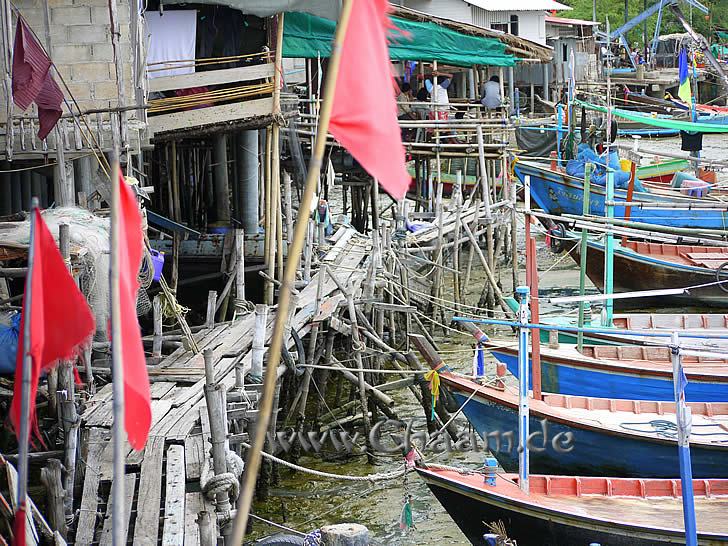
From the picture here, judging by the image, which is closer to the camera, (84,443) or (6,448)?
(84,443)

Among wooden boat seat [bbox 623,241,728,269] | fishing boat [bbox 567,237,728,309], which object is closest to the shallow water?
fishing boat [bbox 567,237,728,309]

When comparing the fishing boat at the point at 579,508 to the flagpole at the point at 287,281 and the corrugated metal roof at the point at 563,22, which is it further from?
the corrugated metal roof at the point at 563,22

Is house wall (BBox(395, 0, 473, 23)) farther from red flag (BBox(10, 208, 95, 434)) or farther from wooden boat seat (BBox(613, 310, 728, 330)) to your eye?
red flag (BBox(10, 208, 95, 434))

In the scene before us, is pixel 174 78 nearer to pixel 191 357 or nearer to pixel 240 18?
pixel 240 18

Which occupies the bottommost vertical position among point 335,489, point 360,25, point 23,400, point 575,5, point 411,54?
point 335,489

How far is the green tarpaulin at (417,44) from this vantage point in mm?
16375

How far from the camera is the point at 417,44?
1855 cm

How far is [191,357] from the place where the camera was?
39.6ft

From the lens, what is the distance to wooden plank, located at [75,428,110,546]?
7.85 metres

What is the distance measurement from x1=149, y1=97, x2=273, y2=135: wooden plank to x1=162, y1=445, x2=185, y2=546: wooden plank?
624 cm

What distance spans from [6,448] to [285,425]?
385 centimetres

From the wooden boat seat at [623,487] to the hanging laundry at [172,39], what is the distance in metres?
7.65

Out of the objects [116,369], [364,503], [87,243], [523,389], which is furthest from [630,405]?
[116,369]

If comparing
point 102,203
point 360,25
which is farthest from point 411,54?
point 360,25
